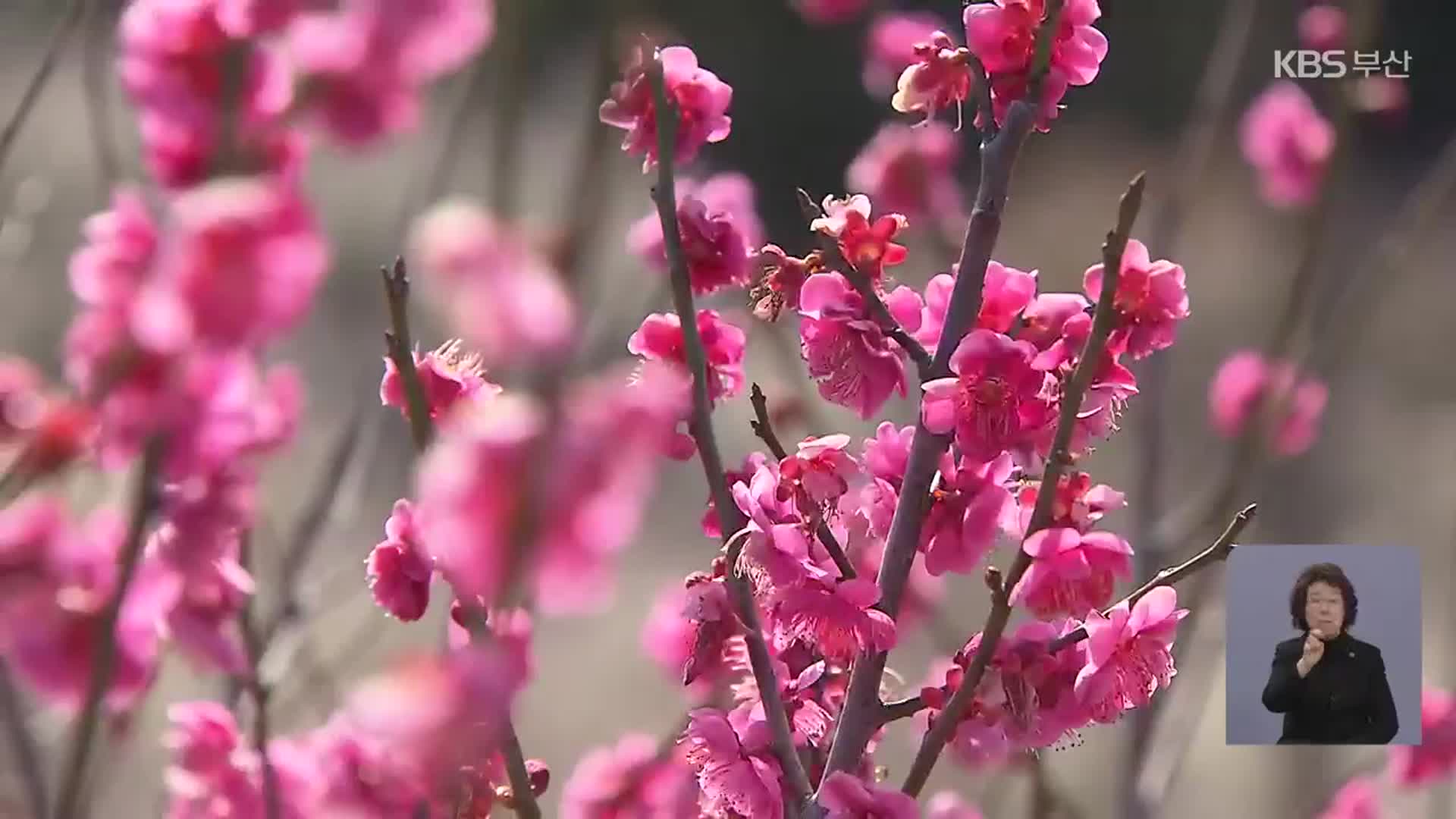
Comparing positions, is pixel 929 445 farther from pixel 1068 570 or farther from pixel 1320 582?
pixel 1320 582

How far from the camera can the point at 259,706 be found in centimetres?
57

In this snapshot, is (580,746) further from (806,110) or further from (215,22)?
(215,22)

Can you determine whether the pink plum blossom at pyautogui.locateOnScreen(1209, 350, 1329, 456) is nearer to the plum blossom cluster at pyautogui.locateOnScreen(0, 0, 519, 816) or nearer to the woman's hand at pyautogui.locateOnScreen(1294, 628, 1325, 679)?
the woman's hand at pyautogui.locateOnScreen(1294, 628, 1325, 679)

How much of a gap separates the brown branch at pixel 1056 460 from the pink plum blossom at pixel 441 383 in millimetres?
205

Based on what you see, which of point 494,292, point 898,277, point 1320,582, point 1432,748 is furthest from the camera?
point 898,277

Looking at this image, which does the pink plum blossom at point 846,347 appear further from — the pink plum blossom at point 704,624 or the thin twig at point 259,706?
the thin twig at point 259,706

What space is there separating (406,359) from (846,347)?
166mm

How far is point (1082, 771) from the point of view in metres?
1.23

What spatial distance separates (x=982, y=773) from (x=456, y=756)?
0.72m

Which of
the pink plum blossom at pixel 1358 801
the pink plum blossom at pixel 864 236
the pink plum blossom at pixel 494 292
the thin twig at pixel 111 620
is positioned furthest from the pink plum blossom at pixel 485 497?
the pink plum blossom at pixel 1358 801

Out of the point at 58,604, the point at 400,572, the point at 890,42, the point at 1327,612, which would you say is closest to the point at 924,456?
the point at 400,572

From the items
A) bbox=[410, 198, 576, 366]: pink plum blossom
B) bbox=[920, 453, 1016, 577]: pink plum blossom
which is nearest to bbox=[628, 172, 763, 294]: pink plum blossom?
bbox=[920, 453, 1016, 577]: pink plum blossom

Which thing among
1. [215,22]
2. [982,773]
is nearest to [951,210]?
[982,773]

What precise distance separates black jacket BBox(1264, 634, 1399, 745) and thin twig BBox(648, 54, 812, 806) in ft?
1.37
